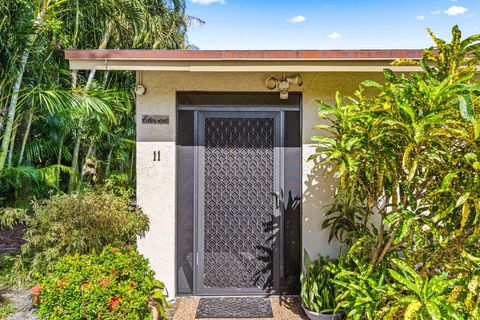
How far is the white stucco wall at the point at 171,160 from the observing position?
5859 mm

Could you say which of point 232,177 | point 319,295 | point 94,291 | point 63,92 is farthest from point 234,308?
point 63,92

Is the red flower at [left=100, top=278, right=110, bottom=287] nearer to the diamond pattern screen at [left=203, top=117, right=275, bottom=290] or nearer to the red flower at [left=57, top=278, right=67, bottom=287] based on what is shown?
the red flower at [left=57, top=278, right=67, bottom=287]

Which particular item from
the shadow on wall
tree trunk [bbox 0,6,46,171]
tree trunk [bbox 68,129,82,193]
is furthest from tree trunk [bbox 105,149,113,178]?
the shadow on wall

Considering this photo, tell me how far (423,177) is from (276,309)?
3.14 m

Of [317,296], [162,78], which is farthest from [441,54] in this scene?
[162,78]

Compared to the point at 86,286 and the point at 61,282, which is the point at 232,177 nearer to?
the point at 86,286

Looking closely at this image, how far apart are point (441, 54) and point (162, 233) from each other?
4.94m

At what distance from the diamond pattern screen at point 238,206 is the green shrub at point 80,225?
130cm

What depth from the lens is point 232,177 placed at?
20.1 ft

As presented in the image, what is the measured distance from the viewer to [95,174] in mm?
12156

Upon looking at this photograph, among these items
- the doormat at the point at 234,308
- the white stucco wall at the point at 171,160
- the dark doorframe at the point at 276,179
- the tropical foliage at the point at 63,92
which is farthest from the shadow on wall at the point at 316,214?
the tropical foliage at the point at 63,92

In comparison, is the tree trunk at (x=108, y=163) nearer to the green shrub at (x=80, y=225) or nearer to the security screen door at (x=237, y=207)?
the green shrub at (x=80, y=225)

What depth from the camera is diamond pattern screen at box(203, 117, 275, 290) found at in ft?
20.0

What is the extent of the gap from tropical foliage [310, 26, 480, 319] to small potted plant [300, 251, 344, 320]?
45 centimetres
